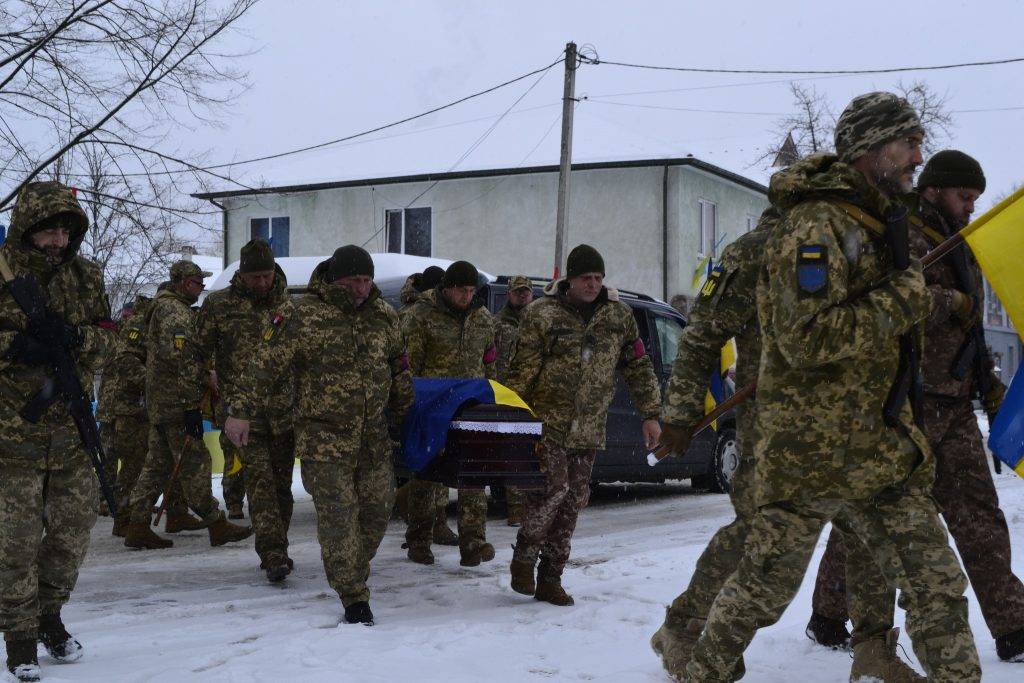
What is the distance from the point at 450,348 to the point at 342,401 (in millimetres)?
2252

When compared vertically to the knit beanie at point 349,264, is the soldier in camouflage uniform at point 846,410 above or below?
below

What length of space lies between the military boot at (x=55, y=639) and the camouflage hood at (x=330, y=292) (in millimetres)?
2002

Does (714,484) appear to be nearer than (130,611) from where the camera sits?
No

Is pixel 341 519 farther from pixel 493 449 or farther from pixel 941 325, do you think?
pixel 941 325

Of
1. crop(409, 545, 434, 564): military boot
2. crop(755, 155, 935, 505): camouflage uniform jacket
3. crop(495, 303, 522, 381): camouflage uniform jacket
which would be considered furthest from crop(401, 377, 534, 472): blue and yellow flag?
crop(755, 155, 935, 505): camouflage uniform jacket

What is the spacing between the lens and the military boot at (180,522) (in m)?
9.20

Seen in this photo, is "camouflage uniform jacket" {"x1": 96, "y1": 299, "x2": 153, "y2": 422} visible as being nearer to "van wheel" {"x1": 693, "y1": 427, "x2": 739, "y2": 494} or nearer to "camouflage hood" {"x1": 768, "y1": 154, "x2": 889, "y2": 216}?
"van wheel" {"x1": 693, "y1": 427, "x2": 739, "y2": 494}

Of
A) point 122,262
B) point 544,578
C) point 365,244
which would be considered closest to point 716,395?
point 544,578

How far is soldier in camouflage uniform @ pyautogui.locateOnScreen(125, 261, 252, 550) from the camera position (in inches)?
331

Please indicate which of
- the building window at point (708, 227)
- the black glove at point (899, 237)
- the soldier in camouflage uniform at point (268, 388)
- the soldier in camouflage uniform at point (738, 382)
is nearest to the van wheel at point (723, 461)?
the soldier in camouflage uniform at point (268, 388)

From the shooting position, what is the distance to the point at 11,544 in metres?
4.64

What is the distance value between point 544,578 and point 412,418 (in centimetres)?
114

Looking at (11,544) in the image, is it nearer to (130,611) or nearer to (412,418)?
(130,611)

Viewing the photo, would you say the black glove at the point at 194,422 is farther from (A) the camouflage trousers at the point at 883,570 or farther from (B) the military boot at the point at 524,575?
(A) the camouflage trousers at the point at 883,570
